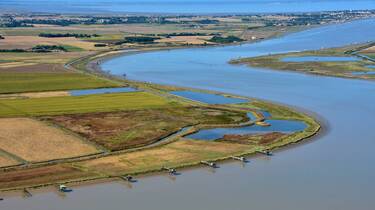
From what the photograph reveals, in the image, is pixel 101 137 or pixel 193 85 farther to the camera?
pixel 193 85

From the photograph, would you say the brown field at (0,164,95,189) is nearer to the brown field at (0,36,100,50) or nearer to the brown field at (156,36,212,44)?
the brown field at (0,36,100,50)

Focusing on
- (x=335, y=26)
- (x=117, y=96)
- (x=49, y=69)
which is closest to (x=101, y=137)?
(x=117, y=96)

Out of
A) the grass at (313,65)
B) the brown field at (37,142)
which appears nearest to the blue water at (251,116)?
the brown field at (37,142)

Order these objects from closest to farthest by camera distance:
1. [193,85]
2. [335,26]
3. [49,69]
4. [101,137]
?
[101,137] → [193,85] → [49,69] → [335,26]

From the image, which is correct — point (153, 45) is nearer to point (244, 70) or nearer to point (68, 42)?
point (68, 42)

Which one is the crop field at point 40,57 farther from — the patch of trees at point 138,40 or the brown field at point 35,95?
the brown field at point 35,95

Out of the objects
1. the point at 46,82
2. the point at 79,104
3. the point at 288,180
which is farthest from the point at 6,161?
the point at 46,82

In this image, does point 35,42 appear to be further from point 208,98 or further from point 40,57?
point 208,98

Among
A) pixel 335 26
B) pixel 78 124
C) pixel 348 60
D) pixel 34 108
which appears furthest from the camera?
pixel 335 26
